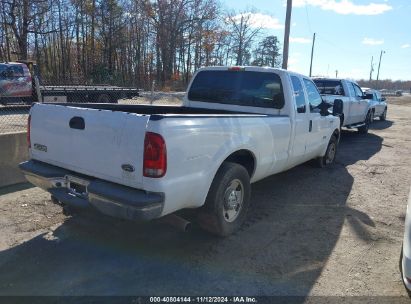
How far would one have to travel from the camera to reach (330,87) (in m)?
12.2

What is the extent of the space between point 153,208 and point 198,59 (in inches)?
2165

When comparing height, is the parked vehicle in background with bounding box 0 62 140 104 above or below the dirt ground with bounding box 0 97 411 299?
above

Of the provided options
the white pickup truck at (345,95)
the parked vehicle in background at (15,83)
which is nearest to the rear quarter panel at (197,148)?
the white pickup truck at (345,95)

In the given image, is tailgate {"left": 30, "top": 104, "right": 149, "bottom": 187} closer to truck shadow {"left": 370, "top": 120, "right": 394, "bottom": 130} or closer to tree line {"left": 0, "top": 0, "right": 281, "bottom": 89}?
truck shadow {"left": 370, "top": 120, "right": 394, "bottom": 130}

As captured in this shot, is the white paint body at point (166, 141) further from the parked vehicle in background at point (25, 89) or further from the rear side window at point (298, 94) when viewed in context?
the parked vehicle in background at point (25, 89)

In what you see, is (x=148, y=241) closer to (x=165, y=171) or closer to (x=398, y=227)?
(x=165, y=171)

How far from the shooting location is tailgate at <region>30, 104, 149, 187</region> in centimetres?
331

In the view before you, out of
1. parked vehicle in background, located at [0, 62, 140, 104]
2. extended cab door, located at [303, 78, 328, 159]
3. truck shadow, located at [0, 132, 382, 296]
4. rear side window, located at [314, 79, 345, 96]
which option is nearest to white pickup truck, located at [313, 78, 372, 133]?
rear side window, located at [314, 79, 345, 96]

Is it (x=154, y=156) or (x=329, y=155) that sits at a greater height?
(x=154, y=156)

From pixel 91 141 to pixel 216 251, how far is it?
1.73 m

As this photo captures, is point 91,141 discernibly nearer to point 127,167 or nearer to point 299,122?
point 127,167

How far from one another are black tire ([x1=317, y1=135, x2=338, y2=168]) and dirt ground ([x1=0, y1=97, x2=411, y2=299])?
1.74 meters

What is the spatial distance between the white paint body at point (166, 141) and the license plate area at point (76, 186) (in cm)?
10

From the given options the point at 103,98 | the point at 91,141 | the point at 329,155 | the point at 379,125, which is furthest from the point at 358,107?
the point at 103,98
